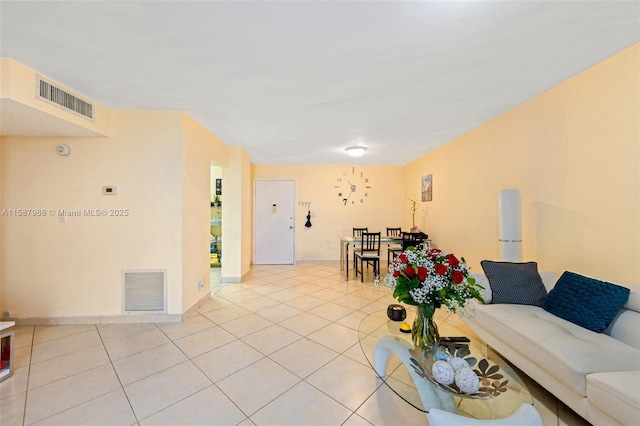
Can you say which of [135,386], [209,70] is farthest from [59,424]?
[209,70]

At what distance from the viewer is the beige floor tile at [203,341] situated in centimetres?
231

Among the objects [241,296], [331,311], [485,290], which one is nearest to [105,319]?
[241,296]

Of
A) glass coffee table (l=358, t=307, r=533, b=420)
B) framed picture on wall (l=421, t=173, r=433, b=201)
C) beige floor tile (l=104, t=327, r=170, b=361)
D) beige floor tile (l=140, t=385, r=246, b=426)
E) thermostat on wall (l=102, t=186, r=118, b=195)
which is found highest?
framed picture on wall (l=421, t=173, r=433, b=201)

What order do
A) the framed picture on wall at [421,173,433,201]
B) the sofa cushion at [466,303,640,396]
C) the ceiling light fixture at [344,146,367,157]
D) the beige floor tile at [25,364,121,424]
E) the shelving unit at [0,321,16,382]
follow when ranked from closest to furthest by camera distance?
the sofa cushion at [466,303,640,396]
the beige floor tile at [25,364,121,424]
the shelving unit at [0,321,16,382]
the ceiling light fixture at [344,146,367,157]
the framed picture on wall at [421,173,433,201]

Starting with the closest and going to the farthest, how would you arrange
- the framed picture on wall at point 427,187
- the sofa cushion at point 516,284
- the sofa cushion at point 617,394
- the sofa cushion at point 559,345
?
1. the sofa cushion at point 617,394
2. the sofa cushion at point 559,345
3. the sofa cushion at point 516,284
4. the framed picture on wall at point 427,187

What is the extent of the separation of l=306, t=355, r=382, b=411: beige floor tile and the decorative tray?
519 mm

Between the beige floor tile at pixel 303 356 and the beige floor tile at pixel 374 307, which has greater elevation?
the beige floor tile at pixel 374 307

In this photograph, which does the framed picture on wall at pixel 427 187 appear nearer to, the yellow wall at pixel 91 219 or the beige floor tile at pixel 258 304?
the beige floor tile at pixel 258 304

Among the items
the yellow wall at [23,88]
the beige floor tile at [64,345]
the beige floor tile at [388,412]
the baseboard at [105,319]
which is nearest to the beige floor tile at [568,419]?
the beige floor tile at [388,412]

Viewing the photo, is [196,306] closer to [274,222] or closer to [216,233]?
[274,222]

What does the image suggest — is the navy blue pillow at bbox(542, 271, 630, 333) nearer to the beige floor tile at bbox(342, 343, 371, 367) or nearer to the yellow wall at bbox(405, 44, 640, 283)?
the yellow wall at bbox(405, 44, 640, 283)

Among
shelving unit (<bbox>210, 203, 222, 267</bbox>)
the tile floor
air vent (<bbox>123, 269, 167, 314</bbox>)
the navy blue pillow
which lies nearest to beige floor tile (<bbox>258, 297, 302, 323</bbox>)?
the tile floor

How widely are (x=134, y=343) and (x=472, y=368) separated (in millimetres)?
2854

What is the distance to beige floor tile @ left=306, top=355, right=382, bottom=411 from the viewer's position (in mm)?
1726
